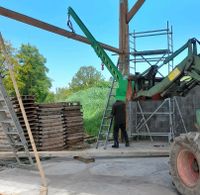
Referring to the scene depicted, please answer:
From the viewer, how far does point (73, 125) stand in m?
14.1

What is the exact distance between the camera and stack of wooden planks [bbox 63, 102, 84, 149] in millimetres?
13711

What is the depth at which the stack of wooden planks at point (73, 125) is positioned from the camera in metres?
13.7

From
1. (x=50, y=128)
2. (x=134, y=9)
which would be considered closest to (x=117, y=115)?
(x=50, y=128)

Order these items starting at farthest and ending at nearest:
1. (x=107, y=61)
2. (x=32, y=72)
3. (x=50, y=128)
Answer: (x=32, y=72), (x=50, y=128), (x=107, y=61)

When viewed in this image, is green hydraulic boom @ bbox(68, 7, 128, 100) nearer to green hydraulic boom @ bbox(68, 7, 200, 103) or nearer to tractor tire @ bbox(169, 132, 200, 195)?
green hydraulic boom @ bbox(68, 7, 200, 103)

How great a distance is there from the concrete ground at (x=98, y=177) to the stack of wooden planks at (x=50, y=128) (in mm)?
937

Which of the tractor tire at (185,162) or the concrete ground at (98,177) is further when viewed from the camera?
the concrete ground at (98,177)

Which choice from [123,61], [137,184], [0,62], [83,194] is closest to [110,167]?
[137,184]

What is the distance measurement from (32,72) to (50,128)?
987 inches

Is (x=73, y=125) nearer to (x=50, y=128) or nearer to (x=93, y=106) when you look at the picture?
(x=50, y=128)

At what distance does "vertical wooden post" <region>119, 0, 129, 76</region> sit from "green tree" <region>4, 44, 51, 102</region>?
19.5m

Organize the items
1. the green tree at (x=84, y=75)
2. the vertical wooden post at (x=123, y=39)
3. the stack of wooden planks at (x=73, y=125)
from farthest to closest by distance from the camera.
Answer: the green tree at (x=84, y=75) → the vertical wooden post at (x=123, y=39) → the stack of wooden planks at (x=73, y=125)

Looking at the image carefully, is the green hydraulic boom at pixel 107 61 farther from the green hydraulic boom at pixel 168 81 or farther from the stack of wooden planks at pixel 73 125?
the stack of wooden planks at pixel 73 125

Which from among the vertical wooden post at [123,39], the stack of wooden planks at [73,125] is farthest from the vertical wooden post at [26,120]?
the vertical wooden post at [123,39]
